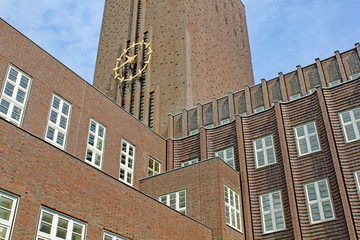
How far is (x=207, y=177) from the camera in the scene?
2189 cm

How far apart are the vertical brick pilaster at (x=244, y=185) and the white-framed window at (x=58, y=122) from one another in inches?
406

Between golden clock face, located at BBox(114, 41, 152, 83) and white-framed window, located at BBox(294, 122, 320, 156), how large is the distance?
Result: 60.4 ft

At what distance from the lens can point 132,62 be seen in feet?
129

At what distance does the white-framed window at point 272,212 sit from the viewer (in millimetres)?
21908

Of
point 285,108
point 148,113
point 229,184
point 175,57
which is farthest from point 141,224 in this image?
point 175,57

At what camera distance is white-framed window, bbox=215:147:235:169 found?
25.5m

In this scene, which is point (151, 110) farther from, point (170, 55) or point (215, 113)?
point (215, 113)

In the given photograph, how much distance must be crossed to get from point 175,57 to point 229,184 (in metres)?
17.4

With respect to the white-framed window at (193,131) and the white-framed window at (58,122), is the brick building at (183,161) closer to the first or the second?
the white-framed window at (58,122)

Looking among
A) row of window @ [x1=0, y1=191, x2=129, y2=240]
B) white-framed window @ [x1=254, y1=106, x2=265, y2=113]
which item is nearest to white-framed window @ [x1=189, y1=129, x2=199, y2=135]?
white-framed window @ [x1=254, y1=106, x2=265, y2=113]

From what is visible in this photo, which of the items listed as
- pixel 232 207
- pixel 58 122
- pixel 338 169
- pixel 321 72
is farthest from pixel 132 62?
pixel 338 169

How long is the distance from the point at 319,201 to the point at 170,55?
2096 centimetres

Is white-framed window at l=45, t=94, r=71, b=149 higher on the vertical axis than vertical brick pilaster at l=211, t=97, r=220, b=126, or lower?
lower

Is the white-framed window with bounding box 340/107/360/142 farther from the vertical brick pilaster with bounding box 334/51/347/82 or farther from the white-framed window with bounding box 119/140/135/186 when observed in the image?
the white-framed window with bounding box 119/140/135/186
